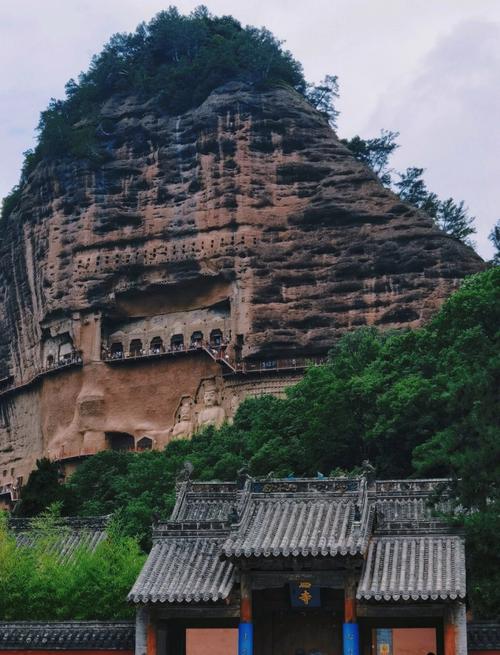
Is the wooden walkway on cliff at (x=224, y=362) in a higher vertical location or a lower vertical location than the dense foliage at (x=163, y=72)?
lower

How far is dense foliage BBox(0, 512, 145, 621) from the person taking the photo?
21203 mm

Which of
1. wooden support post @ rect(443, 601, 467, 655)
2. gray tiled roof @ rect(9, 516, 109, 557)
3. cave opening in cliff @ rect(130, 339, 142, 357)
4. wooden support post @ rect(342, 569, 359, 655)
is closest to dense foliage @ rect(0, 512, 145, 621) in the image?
gray tiled roof @ rect(9, 516, 109, 557)

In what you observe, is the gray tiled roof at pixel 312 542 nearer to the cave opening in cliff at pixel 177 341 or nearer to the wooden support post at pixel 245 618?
the wooden support post at pixel 245 618

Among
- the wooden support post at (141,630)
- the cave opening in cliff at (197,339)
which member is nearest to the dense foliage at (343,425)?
the cave opening in cliff at (197,339)

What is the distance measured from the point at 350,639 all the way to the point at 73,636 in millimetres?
4130

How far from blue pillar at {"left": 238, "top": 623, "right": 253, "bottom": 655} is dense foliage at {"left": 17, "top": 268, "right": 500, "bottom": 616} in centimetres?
917

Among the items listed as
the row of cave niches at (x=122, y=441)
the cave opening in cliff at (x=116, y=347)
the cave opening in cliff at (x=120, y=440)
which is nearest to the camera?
the row of cave niches at (x=122, y=441)

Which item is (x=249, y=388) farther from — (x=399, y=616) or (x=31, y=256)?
(x=399, y=616)

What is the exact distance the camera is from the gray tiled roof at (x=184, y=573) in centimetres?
1853

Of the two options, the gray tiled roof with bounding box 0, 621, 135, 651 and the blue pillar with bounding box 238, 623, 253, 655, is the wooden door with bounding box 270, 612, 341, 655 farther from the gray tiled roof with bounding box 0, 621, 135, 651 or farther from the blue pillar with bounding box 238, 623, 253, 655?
the gray tiled roof with bounding box 0, 621, 135, 651

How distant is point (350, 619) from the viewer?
18297 millimetres

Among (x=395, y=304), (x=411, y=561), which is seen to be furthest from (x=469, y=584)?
(x=395, y=304)

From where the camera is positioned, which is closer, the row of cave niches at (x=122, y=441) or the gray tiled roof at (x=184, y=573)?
the gray tiled roof at (x=184, y=573)

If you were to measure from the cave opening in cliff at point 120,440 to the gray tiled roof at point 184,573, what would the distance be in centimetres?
3399
